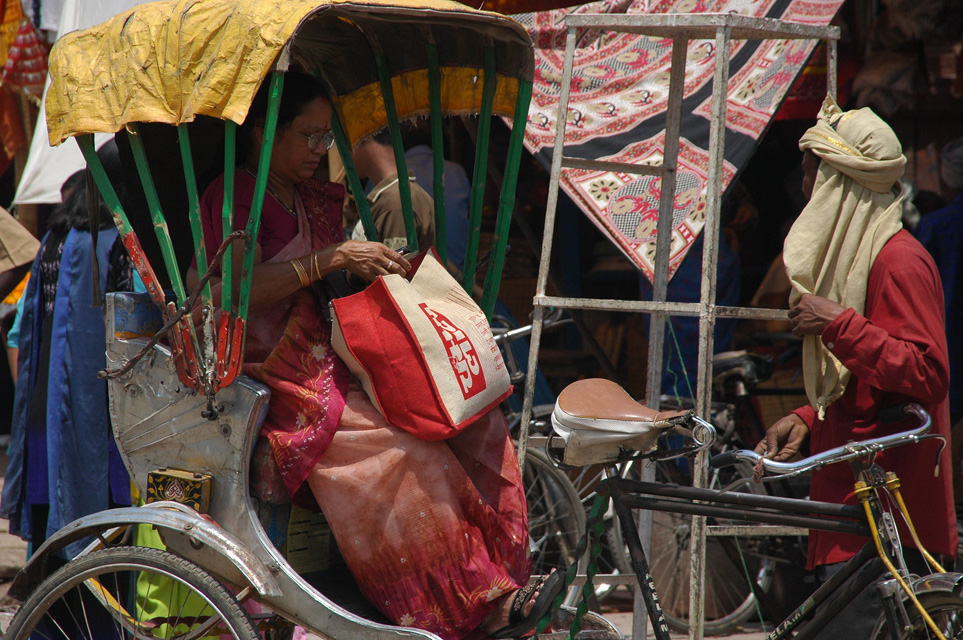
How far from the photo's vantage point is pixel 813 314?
2684 mm

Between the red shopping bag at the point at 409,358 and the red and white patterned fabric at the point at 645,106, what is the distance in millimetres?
1275

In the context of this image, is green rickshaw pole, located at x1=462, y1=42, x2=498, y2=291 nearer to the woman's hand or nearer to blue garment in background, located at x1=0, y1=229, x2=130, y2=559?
the woman's hand

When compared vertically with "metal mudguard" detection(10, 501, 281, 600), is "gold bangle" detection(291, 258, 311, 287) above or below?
above

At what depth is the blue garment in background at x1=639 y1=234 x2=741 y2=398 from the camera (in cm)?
483

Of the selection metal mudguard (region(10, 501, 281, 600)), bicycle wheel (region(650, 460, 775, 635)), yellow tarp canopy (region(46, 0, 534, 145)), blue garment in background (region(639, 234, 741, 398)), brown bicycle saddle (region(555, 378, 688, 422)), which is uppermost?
yellow tarp canopy (region(46, 0, 534, 145))

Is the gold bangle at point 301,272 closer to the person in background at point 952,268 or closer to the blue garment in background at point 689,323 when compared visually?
the blue garment in background at point 689,323

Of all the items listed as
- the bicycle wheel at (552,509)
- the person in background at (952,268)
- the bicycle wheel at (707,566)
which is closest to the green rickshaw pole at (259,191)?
the bicycle wheel at (552,509)

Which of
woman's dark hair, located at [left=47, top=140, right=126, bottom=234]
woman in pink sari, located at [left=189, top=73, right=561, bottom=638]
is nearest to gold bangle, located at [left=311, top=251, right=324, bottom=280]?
woman in pink sari, located at [left=189, top=73, right=561, bottom=638]

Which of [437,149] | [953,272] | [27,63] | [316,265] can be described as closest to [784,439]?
[437,149]

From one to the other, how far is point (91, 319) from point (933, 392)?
281cm

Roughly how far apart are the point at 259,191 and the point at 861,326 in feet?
5.31

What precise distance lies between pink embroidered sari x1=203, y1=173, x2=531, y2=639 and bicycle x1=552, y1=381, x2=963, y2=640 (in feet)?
1.00

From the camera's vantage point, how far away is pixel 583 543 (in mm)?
2605

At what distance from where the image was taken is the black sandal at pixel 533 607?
7.83ft
